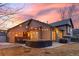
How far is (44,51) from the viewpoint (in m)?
2.55

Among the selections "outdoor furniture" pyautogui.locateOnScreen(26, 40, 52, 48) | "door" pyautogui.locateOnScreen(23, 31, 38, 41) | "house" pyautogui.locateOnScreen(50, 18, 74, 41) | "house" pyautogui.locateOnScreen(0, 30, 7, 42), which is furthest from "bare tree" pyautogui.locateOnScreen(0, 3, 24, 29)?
"house" pyautogui.locateOnScreen(50, 18, 74, 41)

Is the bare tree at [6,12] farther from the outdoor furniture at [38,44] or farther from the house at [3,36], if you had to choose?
the outdoor furniture at [38,44]

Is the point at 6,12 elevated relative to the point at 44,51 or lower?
elevated

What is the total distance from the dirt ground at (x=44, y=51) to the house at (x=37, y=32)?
0.29 ft

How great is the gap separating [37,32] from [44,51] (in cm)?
30

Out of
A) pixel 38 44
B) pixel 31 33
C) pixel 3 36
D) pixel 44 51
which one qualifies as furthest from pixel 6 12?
pixel 44 51

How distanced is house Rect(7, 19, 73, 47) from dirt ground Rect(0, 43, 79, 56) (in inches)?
3.4

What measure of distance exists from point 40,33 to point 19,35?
307 mm

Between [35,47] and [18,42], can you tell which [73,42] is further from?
[18,42]

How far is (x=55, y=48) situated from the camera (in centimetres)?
255

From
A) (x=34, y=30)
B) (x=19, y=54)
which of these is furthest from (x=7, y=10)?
(x=19, y=54)

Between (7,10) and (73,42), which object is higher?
(7,10)

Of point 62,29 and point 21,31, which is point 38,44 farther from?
point 62,29

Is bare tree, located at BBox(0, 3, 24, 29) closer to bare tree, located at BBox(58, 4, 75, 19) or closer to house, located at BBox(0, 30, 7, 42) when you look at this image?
house, located at BBox(0, 30, 7, 42)
